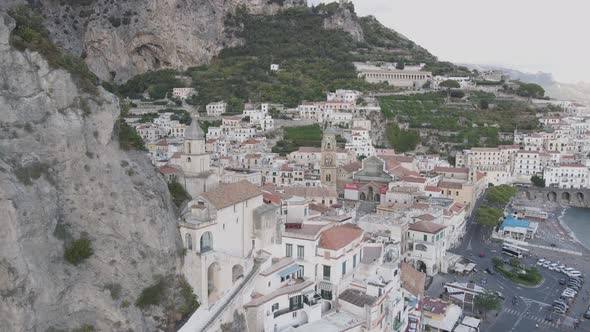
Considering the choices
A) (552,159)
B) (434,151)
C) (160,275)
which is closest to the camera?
(160,275)

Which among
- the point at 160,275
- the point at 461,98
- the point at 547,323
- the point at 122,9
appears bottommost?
the point at 547,323

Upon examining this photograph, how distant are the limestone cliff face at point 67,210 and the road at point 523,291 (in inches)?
775

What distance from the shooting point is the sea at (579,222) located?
53.9 meters

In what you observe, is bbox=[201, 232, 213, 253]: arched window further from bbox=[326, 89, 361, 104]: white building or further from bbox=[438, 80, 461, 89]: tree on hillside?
bbox=[438, 80, 461, 89]: tree on hillside

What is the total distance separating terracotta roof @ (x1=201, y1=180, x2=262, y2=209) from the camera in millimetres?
25578

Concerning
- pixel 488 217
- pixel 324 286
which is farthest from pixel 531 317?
pixel 488 217

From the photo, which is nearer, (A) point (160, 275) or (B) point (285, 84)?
(A) point (160, 275)

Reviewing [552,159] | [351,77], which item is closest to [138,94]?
[351,77]

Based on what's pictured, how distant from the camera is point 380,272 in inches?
1198

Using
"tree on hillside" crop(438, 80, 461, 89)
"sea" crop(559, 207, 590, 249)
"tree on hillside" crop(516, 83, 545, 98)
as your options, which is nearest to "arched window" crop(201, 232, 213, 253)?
"sea" crop(559, 207, 590, 249)

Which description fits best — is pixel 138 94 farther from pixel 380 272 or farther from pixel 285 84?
pixel 380 272

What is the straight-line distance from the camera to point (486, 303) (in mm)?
32656

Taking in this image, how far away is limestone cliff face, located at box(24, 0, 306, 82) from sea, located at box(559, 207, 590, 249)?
67.7 metres

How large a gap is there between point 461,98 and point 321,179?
156 ft
